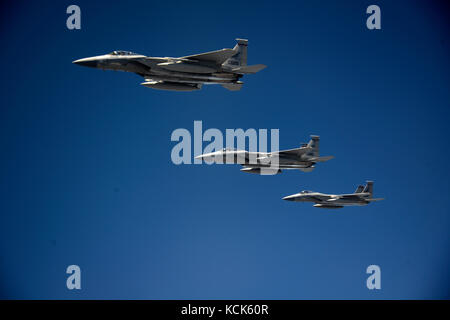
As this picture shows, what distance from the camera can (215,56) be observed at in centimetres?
4153

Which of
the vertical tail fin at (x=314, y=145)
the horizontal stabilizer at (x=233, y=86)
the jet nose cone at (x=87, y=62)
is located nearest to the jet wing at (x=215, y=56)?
the horizontal stabilizer at (x=233, y=86)

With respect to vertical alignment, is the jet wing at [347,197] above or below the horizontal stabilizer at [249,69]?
below

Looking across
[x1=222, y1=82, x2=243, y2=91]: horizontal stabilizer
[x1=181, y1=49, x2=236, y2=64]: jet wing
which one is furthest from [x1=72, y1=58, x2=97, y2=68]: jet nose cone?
[x1=222, y1=82, x2=243, y2=91]: horizontal stabilizer

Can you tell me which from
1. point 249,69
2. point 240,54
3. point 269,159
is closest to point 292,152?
point 269,159

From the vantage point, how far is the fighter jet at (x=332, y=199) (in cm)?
6269

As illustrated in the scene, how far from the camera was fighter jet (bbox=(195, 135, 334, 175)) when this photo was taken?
5372 cm

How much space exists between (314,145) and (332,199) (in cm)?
940

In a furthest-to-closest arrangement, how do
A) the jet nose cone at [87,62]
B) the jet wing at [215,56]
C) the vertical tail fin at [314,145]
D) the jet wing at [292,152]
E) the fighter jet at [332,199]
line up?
the fighter jet at [332,199]
the vertical tail fin at [314,145]
the jet wing at [292,152]
the jet wing at [215,56]
the jet nose cone at [87,62]

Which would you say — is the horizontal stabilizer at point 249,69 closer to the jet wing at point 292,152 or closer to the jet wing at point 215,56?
the jet wing at point 215,56

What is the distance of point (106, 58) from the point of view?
4134cm

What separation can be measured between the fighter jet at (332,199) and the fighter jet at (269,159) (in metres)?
10.1
